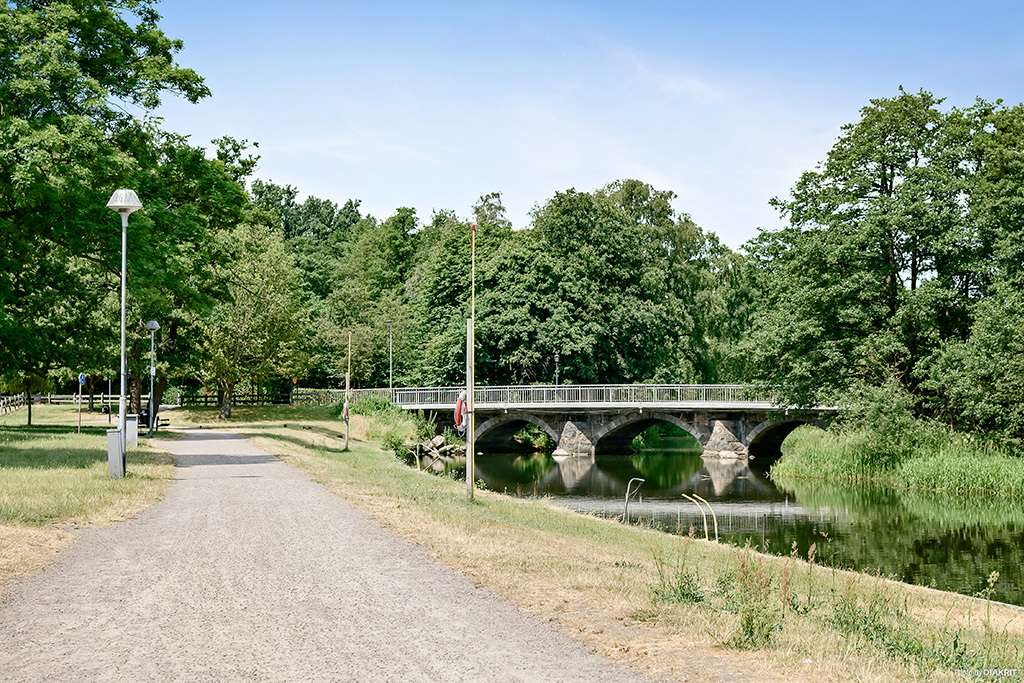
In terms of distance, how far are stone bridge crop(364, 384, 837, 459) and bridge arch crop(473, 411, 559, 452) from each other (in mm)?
68

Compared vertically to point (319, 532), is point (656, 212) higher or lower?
higher

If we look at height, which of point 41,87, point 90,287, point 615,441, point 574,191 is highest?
point 574,191

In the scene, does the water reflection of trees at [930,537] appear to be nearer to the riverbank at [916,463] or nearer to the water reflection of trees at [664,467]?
the riverbank at [916,463]

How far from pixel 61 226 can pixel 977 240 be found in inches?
1282

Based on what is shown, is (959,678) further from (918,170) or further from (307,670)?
(918,170)

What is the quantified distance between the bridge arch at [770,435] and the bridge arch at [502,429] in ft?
37.6

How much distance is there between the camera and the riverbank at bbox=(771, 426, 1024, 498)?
3152 cm

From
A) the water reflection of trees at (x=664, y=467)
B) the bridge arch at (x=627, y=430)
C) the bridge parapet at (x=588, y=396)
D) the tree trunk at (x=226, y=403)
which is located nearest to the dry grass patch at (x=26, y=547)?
the water reflection of trees at (x=664, y=467)

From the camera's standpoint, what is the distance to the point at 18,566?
9.97 metres

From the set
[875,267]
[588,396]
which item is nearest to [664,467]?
[588,396]

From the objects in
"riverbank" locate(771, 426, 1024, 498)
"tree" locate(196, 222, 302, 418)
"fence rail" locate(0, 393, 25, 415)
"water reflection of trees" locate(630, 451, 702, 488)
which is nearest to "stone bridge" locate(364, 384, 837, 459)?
"water reflection of trees" locate(630, 451, 702, 488)

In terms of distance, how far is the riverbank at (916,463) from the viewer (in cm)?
3152

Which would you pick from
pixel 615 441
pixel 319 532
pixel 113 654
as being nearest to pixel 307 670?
pixel 113 654

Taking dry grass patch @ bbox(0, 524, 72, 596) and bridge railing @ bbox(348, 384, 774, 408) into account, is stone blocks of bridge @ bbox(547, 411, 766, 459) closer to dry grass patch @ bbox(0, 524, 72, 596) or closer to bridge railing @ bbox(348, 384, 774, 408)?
bridge railing @ bbox(348, 384, 774, 408)
